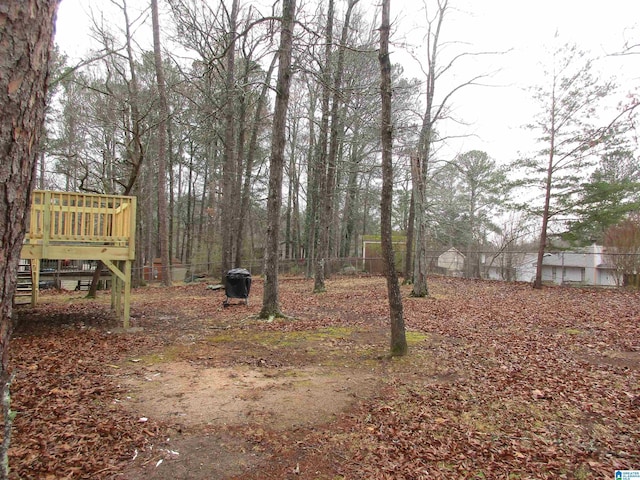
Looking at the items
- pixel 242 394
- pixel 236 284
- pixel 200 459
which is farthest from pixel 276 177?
pixel 200 459

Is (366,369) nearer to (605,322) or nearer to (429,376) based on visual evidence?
(429,376)

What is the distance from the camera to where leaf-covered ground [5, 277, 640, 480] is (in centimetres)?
266

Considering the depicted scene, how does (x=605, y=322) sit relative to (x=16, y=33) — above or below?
below

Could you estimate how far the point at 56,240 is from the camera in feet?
21.1

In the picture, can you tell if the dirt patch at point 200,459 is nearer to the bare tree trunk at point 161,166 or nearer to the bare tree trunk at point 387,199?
the bare tree trunk at point 387,199

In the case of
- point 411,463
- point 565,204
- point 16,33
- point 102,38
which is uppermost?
point 102,38

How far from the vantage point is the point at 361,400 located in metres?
3.75

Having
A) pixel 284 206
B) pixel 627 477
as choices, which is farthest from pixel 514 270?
pixel 627 477

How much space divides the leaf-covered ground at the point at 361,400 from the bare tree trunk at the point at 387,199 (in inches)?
14.8

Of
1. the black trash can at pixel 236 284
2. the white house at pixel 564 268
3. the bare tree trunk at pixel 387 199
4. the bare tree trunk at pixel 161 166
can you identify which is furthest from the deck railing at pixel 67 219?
the white house at pixel 564 268

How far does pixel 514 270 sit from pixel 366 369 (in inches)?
726

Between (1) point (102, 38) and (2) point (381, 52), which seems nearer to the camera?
(2) point (381, 52)

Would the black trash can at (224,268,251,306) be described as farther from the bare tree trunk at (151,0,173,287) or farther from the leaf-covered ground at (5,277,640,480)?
the bare tree trunk at (151,0,173,287)

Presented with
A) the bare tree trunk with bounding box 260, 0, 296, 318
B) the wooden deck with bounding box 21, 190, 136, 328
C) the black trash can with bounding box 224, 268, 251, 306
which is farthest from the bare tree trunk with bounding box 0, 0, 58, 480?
the black trash can with bounding box 224, 268, 251, 306
